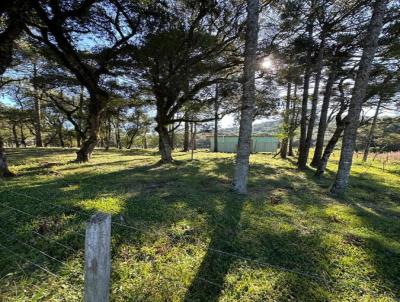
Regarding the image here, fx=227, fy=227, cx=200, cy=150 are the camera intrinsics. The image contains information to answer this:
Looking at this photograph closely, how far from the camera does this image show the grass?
8.18 feet

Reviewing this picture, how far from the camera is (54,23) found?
704 centimetres

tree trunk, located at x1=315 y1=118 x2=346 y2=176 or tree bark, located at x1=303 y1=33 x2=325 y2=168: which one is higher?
tree bark, located at x1=303 y1=33 x2=325 y2=168

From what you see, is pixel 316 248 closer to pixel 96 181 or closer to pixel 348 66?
pixel 96 181

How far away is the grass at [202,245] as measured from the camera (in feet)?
8.18

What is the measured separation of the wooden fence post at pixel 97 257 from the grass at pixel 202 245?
88 centimetres

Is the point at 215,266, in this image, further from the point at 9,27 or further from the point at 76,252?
the point at 9,27

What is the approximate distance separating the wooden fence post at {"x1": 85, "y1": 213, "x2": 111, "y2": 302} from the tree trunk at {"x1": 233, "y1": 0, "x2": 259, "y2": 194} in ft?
15.1

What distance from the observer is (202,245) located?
3.33 meters

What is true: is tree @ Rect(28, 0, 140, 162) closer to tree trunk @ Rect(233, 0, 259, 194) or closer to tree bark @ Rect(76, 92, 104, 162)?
tree bark @ Rect(76, 92, 104, 162)

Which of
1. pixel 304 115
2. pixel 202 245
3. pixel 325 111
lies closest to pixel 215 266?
pixel 202 245

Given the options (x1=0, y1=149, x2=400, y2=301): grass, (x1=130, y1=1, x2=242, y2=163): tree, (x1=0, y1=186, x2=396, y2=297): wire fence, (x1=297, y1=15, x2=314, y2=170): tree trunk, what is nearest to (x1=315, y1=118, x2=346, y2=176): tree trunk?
(x1=297, y1=15, x2=314, y2=170): tree trunk

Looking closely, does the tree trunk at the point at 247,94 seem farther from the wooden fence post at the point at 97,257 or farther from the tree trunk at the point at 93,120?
the tree trunk at the point at 93,120

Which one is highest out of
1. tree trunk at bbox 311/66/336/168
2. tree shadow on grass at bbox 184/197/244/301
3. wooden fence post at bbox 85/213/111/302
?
tree trunk at bbox 311/66/336/168

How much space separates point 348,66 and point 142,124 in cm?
2446
